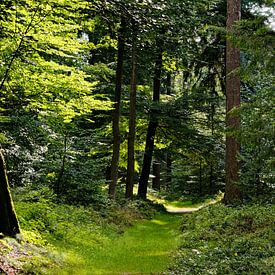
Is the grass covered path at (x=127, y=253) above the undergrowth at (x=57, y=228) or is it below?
below

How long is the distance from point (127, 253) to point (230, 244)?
2.65m

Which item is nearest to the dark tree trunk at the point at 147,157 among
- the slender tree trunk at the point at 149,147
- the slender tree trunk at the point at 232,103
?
the slender tree trunk at the point at 149,147

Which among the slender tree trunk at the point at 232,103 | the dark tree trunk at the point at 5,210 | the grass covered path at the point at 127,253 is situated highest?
the slender tree trunk at the point at 232,103

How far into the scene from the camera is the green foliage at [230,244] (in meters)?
6.92

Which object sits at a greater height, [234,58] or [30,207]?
[234,58]

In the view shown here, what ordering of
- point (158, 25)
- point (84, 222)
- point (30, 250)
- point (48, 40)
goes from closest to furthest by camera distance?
1. point (30, 250)
2. point (48, 40)
3. point (158, 25)
4. point (84, 222)

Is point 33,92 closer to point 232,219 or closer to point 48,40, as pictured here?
point 48,40

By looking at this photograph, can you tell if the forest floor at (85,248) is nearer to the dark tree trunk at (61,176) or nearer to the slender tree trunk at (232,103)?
the dark tree trunk at (61,176)

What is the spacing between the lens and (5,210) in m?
7.83

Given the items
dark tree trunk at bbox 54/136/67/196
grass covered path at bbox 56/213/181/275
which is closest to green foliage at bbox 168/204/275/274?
grass covered path at bbox 56/213/181/275

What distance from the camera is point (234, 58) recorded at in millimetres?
13820

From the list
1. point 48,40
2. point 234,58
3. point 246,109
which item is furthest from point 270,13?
point 234,58

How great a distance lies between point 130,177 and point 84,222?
7065mm

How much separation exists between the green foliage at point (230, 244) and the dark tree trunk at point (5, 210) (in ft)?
10.3
